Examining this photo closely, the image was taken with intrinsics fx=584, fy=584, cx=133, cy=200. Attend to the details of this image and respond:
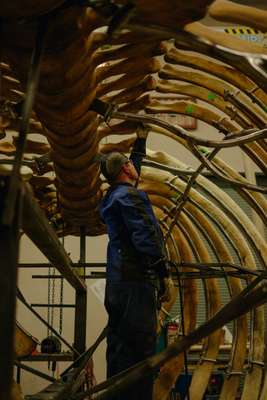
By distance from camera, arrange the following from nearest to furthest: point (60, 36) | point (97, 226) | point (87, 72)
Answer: point (60, 36) → point (87, 72) → point (97, 226)

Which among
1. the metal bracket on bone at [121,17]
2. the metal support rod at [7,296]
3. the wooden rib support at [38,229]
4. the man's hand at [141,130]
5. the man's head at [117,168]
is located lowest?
the metal support rod at [7,296]

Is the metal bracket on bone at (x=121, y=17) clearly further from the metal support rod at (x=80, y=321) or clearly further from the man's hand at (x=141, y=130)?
the metal support rod at (x=80, y=321)

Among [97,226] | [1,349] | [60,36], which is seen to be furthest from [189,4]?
[97,226]

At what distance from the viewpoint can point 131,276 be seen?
3475mm

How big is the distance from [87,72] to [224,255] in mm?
3507

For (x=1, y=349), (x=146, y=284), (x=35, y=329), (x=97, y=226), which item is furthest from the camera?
(x=35, y=329)

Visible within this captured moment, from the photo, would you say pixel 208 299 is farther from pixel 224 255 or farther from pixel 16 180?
pixel 16 180

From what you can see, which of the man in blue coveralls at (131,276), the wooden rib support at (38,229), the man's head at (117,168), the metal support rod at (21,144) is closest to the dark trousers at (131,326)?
the man in blue coveralls at (131,276)

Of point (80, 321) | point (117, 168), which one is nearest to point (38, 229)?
point (117, 168)

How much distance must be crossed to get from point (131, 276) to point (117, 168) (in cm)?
68

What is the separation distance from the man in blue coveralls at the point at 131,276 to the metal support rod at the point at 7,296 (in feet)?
7.25

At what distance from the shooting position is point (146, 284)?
348 centimetres

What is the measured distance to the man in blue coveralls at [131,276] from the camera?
11.0 ft

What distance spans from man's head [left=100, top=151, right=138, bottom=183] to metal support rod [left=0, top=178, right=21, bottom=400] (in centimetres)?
229
